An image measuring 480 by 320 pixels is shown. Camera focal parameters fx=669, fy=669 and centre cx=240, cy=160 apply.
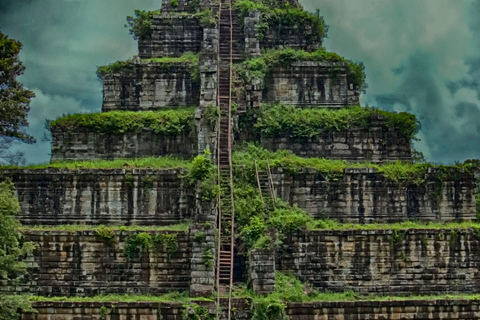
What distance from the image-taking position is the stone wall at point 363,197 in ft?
80.3

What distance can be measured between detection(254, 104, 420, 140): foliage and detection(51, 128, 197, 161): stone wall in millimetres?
3408

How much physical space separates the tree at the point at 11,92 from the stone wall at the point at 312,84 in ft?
31.5

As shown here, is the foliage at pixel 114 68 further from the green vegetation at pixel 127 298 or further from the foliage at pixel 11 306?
the foliage at pixel 11 306

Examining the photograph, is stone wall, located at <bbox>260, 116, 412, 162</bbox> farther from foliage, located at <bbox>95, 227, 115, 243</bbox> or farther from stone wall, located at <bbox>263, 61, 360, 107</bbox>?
foliage, located at <bbox>95, 227, 115, 243</bbox>

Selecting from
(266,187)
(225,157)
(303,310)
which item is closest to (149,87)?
(225,157)

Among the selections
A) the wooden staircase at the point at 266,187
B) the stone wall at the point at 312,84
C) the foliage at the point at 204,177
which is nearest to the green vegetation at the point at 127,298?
the foliage at the point at 204,177

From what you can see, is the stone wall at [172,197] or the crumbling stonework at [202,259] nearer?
the crumbling stonework at [202,259]

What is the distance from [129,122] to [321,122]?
7543 millimetres

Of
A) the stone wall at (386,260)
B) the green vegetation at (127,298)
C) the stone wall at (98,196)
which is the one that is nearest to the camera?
the green vegetation at (127,298)

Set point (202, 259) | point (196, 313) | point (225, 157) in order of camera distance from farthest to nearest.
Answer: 1. point (225, 157)
2. point (202, 259)
3. point (196, 313)

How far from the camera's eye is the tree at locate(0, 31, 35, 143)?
80.3ft

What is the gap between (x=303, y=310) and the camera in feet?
66.0

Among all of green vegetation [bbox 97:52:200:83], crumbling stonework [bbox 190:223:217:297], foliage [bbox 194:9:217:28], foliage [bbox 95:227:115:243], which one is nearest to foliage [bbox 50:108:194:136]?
green vegetation [bbox 97:52:200:83]

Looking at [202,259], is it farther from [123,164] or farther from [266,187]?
[123,164]
